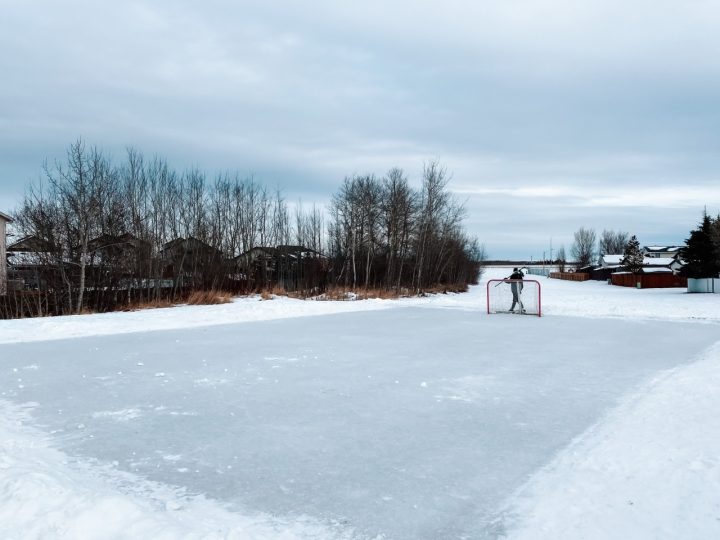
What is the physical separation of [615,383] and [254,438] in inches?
181

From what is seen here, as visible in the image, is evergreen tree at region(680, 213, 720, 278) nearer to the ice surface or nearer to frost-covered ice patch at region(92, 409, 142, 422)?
the ice surface

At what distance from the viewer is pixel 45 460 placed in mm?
4012

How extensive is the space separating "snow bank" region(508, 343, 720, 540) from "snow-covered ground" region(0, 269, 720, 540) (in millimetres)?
15

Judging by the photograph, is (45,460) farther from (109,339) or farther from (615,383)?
(109,339)

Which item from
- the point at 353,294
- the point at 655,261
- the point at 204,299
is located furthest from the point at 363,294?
the point at 655,261

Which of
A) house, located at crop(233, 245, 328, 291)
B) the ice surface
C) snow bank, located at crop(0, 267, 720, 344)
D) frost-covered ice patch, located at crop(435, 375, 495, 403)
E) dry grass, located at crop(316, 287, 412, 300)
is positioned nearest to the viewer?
the ice surface

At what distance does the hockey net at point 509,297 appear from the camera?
18406mm

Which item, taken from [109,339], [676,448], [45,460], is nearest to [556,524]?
[676,448]

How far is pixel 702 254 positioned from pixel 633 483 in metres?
33.8

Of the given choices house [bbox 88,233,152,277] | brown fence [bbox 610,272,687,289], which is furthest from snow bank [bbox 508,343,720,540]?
brown fence [bbox 610,272,687,289]

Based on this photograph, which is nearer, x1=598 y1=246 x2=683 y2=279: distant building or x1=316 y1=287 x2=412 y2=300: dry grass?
x1=316 y1=287 x2=412 y2=300: dry grass

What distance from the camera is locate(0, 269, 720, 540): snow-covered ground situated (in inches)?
121

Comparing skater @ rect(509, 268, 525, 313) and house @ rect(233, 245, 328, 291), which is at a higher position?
house @ rect(233, 245, 328, 291)

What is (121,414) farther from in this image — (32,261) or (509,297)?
(509,297)
